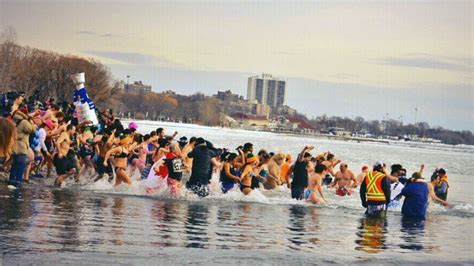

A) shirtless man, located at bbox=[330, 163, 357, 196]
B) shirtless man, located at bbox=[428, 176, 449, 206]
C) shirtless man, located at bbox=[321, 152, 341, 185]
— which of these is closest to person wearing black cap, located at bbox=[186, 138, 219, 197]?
shirtless man, located at bbox=[428, 176, 449, 206]

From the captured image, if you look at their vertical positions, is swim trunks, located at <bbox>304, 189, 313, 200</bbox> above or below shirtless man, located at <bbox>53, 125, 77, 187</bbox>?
below

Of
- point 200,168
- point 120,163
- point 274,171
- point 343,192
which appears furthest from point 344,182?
point 120,163

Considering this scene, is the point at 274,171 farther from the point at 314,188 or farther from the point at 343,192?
the point at 314,188

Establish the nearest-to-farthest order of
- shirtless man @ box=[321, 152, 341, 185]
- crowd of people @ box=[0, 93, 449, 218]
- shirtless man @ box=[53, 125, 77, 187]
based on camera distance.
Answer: crowd of people @ box=[0, 93, 449, 218] < shirtless man @ box=[53, 125, 77, 187] < shirtless man @ box=[321, 152, 341, 185]

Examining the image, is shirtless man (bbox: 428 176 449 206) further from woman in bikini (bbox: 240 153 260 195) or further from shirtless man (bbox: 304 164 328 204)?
woman in bikini (bbox: 240 153 260 195)

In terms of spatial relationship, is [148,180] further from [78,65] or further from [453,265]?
[78,65]

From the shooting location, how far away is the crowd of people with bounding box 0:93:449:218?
58.1 ft

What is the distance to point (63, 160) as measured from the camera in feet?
65.6

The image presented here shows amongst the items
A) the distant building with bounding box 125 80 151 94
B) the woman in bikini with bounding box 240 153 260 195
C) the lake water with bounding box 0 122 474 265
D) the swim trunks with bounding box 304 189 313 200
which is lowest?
the lake water with bounding box 0 122 474 265

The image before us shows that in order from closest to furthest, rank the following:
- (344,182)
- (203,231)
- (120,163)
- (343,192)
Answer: (203,231) < (120,163) < (343,192) < (344,182)

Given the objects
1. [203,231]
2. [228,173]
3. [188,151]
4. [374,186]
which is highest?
[188,151]

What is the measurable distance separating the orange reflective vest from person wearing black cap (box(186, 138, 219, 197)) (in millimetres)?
3714

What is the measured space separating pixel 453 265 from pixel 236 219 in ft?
15.7

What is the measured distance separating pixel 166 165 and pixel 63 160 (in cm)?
251
